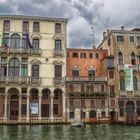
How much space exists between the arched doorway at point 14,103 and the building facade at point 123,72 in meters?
14.3

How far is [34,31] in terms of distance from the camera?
4762 cm

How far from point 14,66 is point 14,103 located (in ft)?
18.1

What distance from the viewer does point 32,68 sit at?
4622 centimetres

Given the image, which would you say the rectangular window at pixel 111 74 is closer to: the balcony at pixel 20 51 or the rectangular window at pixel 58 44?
the rectangular window at pixel 58 44

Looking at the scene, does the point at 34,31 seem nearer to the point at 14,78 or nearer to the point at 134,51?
the point at 14,78

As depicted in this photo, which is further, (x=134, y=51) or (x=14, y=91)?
(x=134, y=51)

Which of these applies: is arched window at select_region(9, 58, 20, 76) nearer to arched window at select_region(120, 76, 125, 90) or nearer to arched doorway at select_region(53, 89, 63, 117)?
arched doorway at select_region(53, 89, 63, 117)

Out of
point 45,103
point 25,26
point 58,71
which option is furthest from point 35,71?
point 25,26

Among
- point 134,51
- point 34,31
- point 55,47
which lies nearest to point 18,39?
point 34,31

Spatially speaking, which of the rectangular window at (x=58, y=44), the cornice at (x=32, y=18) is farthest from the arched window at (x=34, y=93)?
the cornice at (x=32, y=18)

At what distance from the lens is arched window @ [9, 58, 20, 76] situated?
45659mm

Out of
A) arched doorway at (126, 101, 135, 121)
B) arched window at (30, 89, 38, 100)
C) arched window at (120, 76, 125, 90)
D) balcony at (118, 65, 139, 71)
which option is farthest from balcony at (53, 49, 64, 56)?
arched doorway at (126, 101, 135, 121)

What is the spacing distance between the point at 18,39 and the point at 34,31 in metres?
2.80

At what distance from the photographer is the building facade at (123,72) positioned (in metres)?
47.2
